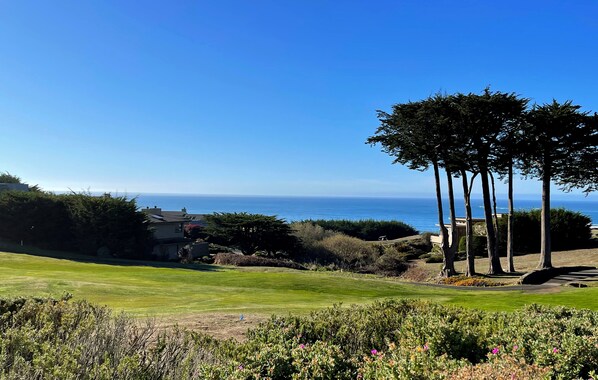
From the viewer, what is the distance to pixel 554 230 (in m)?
42.2

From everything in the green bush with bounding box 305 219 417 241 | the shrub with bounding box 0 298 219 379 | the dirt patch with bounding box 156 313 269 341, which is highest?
the green bush with bounding box 305 219 417 241

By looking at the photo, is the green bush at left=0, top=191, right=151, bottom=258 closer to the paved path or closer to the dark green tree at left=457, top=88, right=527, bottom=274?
the dark green tree at left=457, top=88, right=527, bottom=274

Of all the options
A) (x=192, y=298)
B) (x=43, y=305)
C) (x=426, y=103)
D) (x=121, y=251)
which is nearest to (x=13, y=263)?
(x=121, y=251)

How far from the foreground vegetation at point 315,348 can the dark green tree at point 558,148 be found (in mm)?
22703

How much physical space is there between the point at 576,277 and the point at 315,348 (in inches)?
1026

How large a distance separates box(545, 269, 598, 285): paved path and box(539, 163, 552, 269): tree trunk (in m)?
1.33

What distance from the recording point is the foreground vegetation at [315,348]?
4.33m

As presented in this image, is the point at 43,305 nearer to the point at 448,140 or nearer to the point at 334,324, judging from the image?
the point at 334,324

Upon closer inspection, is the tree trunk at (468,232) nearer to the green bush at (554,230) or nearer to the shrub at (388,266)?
the shrub at (388,266)

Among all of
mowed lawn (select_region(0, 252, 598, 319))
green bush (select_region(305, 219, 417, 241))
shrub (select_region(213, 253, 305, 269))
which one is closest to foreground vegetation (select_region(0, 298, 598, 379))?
mowed lawn (select_region(0, 252, 598, 319))

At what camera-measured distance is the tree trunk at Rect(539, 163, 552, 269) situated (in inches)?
1102

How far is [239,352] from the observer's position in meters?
5.62

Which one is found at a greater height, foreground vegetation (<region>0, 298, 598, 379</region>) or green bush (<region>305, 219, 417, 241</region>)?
green bush (<region>305, 219, 417, 241</region>)

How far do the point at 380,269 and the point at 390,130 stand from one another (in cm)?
1376
